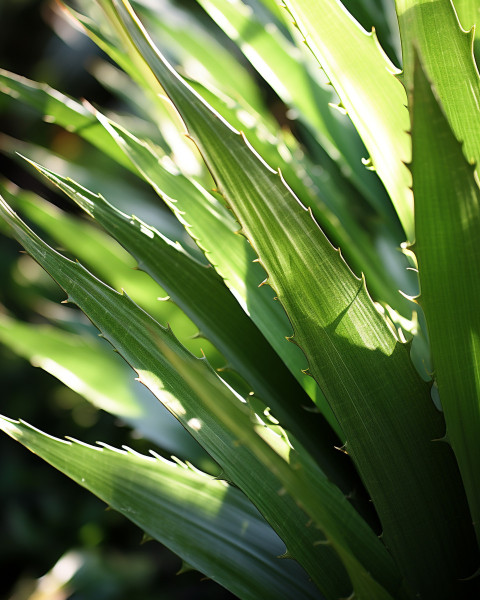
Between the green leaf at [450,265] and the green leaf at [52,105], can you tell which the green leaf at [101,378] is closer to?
the green leaf at [52,105]

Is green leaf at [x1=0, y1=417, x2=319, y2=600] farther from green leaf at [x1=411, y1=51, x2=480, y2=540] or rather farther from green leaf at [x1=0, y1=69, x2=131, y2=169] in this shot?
green leaf at [x1=0, y1=69, x2=131, y2=169]

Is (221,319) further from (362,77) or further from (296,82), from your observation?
(296,82)

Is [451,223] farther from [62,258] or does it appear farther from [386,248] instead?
[386,248]

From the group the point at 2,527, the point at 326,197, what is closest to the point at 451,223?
the point at 326,197

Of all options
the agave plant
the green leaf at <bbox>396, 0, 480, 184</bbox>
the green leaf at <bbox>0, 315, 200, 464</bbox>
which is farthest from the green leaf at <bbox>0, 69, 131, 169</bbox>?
the green leaf at <bbox>396, 0, 480, 184</bbox>

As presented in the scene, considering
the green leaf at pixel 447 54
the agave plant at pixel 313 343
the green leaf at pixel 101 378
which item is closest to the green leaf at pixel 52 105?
the agave plant at pixel 313 343

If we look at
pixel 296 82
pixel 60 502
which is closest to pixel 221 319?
pixel 296 82
